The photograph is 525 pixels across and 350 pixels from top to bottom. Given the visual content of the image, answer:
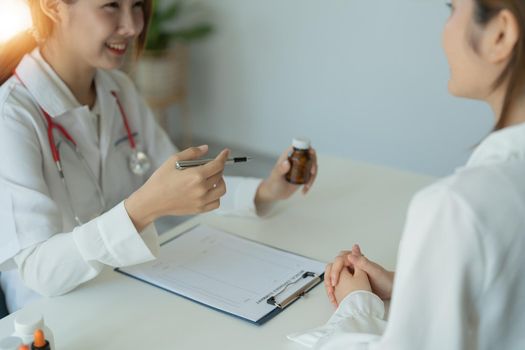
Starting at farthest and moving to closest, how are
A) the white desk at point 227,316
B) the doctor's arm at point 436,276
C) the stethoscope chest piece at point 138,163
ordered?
the stethoscope chest piece at point 138,163 < the white desk at point 227,316 < the doctor's arm at point 436,276

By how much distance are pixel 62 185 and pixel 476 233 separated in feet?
3.47

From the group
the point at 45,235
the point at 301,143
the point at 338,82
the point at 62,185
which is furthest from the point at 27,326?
the point at 338,82

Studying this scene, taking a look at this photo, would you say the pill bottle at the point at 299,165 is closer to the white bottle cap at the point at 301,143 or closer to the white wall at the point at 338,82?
the white bottle cap at the point at 301,143

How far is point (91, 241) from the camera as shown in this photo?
126 centimetres

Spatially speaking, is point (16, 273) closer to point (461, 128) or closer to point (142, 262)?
point (142, 262)

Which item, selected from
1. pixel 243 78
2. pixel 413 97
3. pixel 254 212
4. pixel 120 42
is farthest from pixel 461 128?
pixel 120 42

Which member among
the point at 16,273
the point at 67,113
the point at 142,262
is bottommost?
the point at 16,273

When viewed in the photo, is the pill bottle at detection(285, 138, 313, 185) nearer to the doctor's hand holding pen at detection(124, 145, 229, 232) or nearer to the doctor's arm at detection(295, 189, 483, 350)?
the doctor's hand holding pen at detection(124, 145, 229, 232)

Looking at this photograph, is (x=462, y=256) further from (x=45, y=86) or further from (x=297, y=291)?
(x=45, y=86)

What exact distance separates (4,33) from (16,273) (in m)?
0.61

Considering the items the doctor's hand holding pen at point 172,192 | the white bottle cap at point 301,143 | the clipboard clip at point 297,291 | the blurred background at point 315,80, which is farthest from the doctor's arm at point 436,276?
the blurred background at point 315,80

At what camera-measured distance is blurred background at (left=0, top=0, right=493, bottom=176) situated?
3.12 m

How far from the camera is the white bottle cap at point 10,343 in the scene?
1004mm

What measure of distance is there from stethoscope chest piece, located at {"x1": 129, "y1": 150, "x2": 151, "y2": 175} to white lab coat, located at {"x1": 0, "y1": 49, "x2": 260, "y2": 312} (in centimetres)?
2
